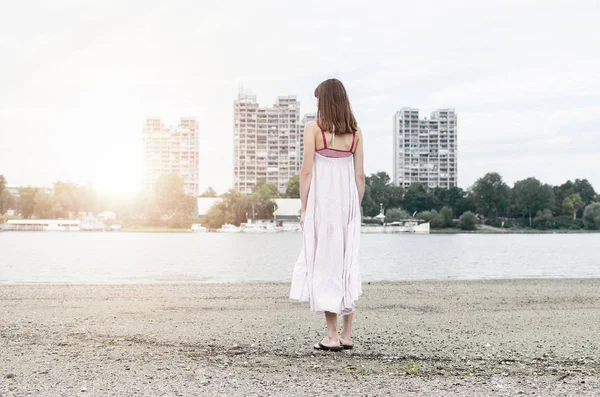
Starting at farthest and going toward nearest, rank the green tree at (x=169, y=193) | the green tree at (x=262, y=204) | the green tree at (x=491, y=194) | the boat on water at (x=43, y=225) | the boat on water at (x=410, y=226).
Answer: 1. the green tree at (x=169, y=193)
2. the boat on water at (x=43, y=225)
3. the green tree at (x=262, y=204)
4. the green tree at (x=491, y=194)
5. the boat on water at (x=410, y=226)

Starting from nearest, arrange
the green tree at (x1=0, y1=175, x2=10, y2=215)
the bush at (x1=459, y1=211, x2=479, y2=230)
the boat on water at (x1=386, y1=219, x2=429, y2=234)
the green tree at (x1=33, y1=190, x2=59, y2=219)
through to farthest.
Result: the boat on water at (x1=386, y1=219, x2=429, y2=234) < the bush at (x1=459, y1=211, x2=479, y2=230) < the green tree at (x1=33, y1=190, x2=59, y2=219) < the green tree at (x1=0, y1=175, x2=10, y2=215)

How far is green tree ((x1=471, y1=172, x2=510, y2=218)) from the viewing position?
144m

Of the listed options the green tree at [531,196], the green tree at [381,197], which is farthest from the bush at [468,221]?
the green tree at [381,197]

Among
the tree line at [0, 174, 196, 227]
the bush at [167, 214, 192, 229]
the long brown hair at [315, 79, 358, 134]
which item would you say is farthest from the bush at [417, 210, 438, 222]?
the long brown hair at [315, 79, 358, 134]

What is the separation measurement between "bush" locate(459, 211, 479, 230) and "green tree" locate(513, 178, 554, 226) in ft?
33.5

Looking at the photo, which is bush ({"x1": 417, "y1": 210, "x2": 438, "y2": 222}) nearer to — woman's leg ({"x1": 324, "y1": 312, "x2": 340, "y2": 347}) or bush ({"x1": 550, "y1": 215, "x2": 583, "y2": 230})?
bush ({"x1": 550, "y1": 215, "x2": 583, "y2": 230})

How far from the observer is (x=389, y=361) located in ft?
19.4

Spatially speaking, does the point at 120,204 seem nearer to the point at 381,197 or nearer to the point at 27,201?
the point at 27,201

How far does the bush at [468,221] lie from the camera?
14000 centimetres

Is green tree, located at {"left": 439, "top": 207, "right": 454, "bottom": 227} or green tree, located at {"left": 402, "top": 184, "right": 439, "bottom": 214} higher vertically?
green tree, located at {"left": 402, "top": 184, "right": 439, "bottom": 214}

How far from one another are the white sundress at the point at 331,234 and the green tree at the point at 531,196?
143 meters

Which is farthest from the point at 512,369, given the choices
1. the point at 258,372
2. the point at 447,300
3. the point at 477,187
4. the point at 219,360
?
the point at 477,187

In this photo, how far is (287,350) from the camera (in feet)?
21.1

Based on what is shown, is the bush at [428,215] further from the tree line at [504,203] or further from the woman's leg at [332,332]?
the woman's leg at [332,332]
